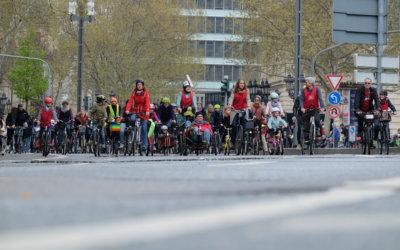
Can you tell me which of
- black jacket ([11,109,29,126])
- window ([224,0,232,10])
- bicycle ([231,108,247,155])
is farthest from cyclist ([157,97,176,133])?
window ([224,0,232,10])

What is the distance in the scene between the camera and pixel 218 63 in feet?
351

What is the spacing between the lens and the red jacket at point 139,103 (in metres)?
24.2

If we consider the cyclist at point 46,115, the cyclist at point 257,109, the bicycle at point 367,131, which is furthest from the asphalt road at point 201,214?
the cyclist at point 46,115

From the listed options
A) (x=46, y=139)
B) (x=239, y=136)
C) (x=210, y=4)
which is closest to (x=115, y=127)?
(x=46, y=139)

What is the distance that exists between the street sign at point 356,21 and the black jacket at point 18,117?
10884 mm

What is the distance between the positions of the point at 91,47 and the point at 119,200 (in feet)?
184

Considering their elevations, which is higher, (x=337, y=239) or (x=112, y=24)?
(x=112, y=24)

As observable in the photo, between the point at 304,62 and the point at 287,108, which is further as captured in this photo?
the point at 287,108

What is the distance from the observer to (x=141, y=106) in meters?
24.5

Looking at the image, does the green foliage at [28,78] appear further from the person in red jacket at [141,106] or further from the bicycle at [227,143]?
the person in red jacket at [141,106]

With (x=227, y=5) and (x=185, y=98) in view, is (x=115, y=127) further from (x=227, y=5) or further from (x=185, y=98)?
(x=227, y=5)

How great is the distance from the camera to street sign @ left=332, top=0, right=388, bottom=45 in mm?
29172

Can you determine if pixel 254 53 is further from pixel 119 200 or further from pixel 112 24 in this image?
pixel 119 200

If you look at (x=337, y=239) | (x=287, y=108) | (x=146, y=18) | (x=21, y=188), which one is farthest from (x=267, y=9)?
(x=337, y=239)
